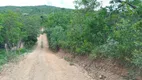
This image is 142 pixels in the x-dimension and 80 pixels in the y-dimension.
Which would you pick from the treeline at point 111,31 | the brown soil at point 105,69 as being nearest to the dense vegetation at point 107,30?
the treeline at point 111,31

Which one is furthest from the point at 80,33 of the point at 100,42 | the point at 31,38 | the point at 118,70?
the point at 31,38

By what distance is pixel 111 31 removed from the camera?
1845 centimetres

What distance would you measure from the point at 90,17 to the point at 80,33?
11.8ft

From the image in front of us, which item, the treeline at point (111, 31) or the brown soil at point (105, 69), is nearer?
the treeline at point (111, 31)

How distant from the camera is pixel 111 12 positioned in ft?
60.8

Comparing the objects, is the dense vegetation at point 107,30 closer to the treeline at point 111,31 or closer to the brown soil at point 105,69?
the treeline at point 111,31

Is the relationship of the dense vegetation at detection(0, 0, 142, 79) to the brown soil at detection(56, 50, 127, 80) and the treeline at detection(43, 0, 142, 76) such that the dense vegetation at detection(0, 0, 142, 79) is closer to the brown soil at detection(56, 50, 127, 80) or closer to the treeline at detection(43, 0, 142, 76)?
the treeline at detection(43, 0, 142, 76)

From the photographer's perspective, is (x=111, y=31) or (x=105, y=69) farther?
(x=111, y=31)

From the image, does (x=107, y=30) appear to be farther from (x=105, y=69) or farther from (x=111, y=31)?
(x=105, y=69)

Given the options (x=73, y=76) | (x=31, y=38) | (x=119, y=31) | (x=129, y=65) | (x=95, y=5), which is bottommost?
(x=31, y=38)

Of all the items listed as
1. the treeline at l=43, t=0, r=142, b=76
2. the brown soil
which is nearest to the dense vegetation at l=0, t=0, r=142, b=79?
the treeline at l=43, t=0, r=142, b=76

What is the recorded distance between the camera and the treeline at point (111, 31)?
12664 millimetres

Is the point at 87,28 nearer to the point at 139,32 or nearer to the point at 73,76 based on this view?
the point at 73,76

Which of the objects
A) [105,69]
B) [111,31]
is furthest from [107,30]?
[105,69]
